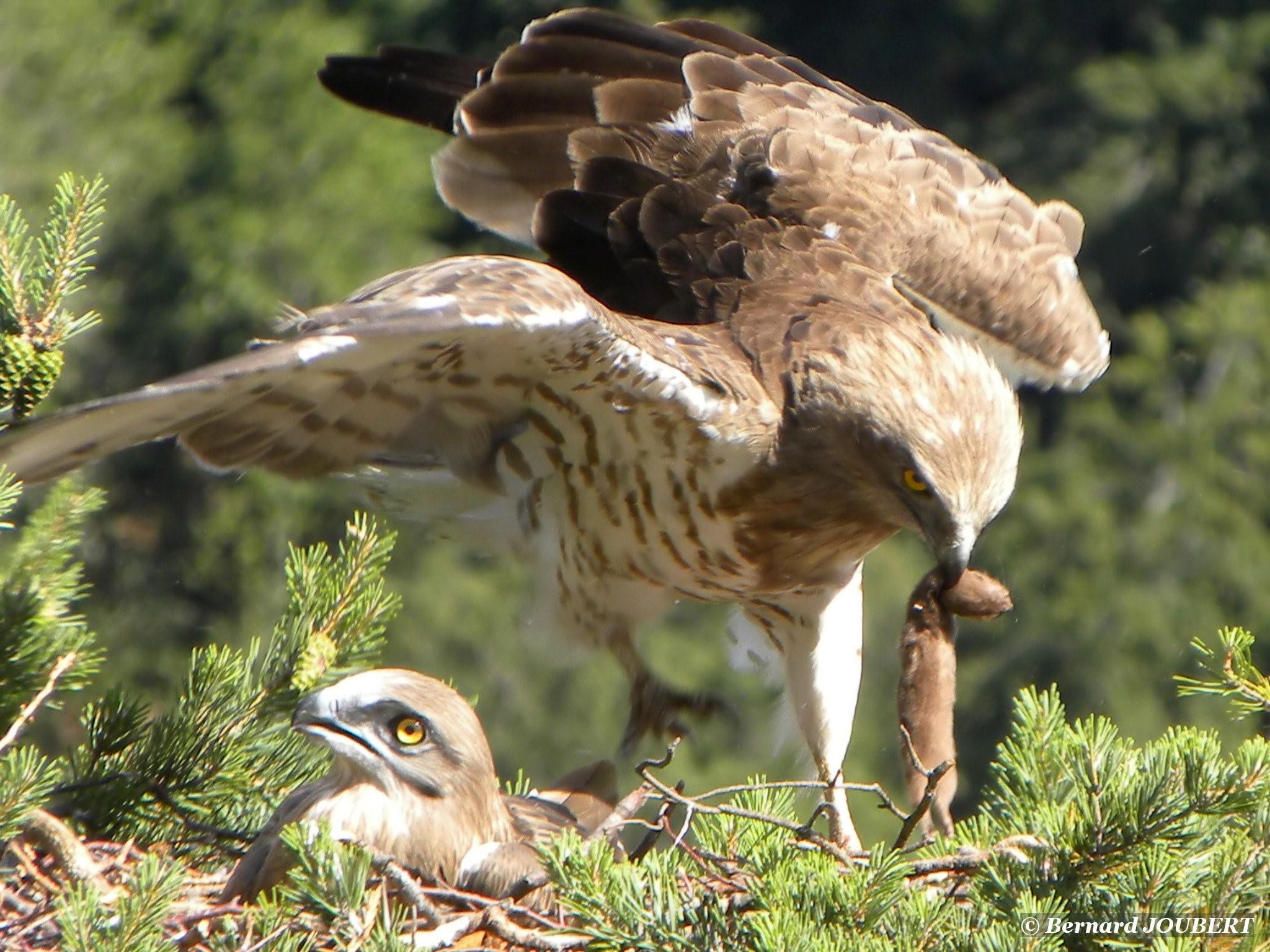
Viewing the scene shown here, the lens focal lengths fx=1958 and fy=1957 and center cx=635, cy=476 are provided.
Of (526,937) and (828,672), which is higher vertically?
(526,937)

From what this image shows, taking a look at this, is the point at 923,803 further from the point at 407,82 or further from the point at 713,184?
the point at 407,82

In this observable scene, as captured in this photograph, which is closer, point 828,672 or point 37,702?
point 37,702

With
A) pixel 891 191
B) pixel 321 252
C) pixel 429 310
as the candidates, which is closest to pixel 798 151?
pixel 891 191

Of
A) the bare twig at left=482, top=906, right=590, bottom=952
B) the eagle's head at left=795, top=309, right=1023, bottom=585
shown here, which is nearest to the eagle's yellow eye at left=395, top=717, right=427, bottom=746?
the bare twig at left=482, top=906, right=590, bottom=952

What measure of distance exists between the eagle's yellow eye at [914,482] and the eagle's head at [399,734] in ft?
4.00

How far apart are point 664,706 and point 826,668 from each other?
1.57ft

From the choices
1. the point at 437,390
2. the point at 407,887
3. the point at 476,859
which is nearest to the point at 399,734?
the point at 476,859

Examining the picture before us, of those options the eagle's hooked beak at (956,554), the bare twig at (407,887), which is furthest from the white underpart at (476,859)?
the eagle's hooked beak at (956,554)

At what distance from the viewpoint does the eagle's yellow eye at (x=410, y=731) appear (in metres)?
4.32

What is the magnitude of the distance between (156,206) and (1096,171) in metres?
10.6

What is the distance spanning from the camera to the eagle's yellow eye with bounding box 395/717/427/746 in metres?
4.32

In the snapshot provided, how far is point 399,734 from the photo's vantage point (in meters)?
4.32

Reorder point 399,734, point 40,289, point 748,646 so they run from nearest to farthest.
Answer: point 40,289 < point 399,734 < point 748,646

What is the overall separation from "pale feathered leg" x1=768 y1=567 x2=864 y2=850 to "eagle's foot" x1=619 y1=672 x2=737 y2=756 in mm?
221
